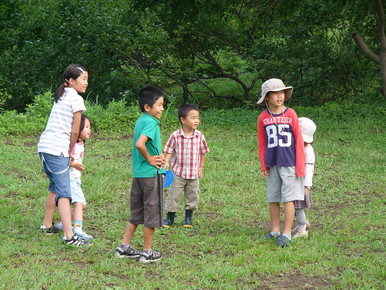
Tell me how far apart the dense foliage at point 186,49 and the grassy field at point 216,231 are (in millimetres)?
4908

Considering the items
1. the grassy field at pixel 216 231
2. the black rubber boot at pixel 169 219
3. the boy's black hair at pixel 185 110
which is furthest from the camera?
the black rubber boot at pixel 169 219

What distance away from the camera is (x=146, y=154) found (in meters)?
5.29

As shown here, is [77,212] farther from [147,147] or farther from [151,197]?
[147,147]

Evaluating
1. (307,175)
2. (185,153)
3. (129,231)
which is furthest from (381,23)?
(129,231)

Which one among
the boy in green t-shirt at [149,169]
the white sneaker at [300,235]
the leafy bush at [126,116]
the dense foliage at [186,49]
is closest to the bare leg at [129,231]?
the boy in green t-shirt at [149,169]

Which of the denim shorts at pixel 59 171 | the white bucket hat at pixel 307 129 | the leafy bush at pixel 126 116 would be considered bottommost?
the denim shorts at pixel 59 171

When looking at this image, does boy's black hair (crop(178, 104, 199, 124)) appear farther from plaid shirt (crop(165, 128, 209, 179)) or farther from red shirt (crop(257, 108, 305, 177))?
red shirt (crop(257, 108, 305, 177))

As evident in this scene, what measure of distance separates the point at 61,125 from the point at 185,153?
4.72ft

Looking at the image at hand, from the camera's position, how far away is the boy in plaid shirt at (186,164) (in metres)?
6.74

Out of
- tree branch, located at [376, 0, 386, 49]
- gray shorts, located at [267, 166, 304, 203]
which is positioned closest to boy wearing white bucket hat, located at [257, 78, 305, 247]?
gray shorts, located at [267, 166, 304, 203]

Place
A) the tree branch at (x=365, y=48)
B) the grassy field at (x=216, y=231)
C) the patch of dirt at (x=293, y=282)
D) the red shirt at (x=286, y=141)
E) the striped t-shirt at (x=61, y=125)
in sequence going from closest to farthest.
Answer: the patch of dirt at (x=293, y=282) → the grassy field at (x=216, y=231) → the striped t-shirt at (x=61, y=125) → the red shirt at (x=286, y=141) → the tree branch at (x=365, y=48)

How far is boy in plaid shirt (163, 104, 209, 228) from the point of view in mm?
6738

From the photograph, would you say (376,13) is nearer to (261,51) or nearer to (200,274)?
(261,51)

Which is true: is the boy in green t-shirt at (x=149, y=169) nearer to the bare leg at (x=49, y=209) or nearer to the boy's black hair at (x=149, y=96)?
the boy's black hair at (x=149, y=96)
